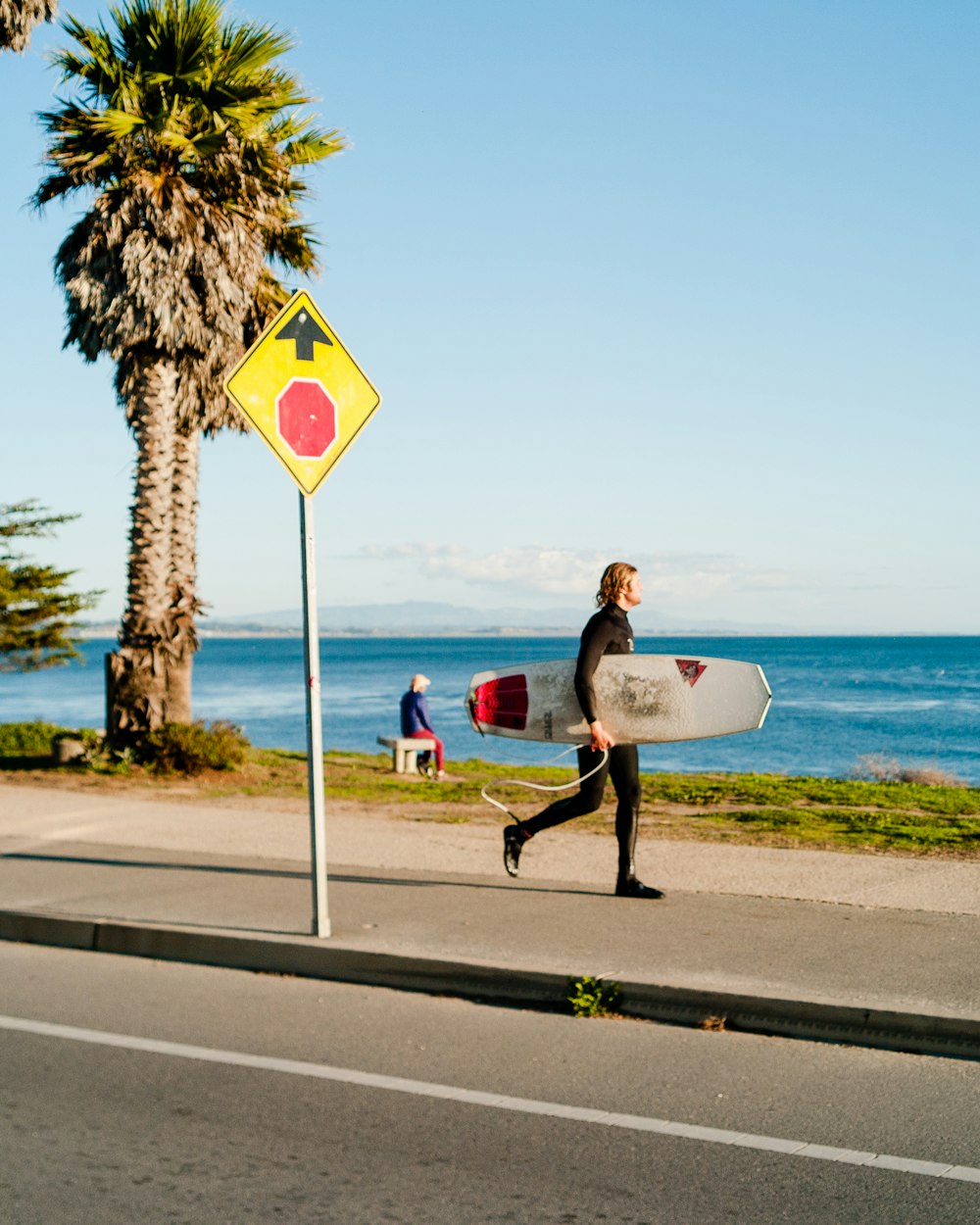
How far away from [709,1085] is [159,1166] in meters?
2.12

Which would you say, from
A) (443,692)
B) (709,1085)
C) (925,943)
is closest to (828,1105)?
(709,1085)

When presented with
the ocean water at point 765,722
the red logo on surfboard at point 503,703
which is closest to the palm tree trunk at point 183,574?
the red logo on surfboard at point 503,703

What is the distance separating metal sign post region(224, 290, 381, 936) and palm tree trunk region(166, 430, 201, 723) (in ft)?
33.6

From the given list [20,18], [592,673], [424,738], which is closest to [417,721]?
[424,738]

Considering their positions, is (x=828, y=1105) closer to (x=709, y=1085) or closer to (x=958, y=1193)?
(x=709, y=1085)

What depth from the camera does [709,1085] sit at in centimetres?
523

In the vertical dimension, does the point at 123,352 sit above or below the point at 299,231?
below

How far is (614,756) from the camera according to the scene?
27.5 feet

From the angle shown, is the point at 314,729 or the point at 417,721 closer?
the point at 314,729

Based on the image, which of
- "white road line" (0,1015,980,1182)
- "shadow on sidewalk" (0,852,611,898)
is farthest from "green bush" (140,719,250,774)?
"white road line" (0,1015,980,1182)

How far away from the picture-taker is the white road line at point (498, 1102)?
443cm

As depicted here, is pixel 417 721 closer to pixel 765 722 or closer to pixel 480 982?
pixel 480 982

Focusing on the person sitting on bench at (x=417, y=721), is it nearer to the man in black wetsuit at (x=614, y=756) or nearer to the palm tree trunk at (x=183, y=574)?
the palm tree trunk at (x=183, y=574)

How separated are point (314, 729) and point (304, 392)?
1.89 m
